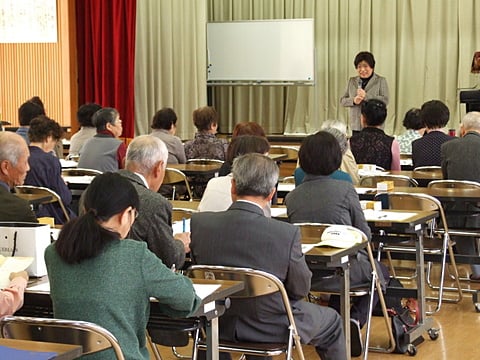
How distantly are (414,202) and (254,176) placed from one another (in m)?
2.04

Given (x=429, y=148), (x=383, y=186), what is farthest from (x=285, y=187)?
(x=429, y=148)

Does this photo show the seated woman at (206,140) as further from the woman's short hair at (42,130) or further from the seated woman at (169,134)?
the woman's short hair at (42,130)

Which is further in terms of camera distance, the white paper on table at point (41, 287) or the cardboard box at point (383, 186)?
the cardboard box at point (383, 186)

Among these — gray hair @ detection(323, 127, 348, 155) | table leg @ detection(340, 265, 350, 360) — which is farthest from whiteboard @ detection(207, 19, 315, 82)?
table leg @ detection(340, 265, 350, 360)

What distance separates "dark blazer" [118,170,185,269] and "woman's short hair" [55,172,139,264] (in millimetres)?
777

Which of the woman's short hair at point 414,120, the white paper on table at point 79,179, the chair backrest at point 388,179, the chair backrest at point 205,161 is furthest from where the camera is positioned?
the woman's short hair at point 414,120

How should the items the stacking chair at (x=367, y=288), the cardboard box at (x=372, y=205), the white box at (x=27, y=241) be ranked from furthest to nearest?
the cardboard box at (x=372, y=205) → the stacking chair at (x=367, y=288) → the white box at (x=27, y=241)

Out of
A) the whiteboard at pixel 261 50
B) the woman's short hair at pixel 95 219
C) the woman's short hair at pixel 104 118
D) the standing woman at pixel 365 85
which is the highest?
the whiteboard at pixel 261 50

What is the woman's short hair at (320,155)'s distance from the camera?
4.55m

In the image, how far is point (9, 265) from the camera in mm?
3221

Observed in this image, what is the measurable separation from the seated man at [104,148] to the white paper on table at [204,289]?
4315 millimetres

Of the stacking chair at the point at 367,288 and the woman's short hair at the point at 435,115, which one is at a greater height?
the woman's short hair at the point at 435,115

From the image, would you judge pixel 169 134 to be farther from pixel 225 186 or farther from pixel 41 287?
pixel 41 287

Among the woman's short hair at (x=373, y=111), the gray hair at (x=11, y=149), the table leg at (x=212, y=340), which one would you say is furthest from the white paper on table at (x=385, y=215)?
the woman's short hair at (x=373, y=111)
